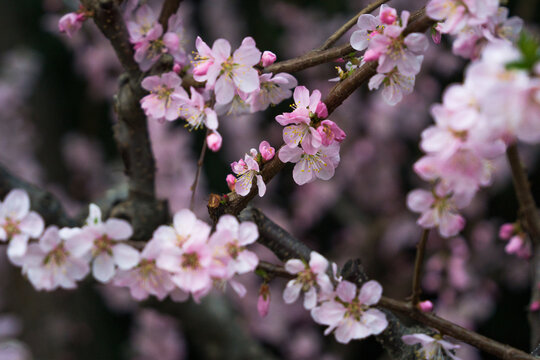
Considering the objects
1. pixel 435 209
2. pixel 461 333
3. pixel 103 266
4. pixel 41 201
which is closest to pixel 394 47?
pixel 435 209

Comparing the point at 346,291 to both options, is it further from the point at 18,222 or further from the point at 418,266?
the point at 18,222

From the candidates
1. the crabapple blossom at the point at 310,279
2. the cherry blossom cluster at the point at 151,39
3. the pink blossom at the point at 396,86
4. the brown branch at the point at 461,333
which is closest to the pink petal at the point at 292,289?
the crabapple blossom at the point at 310,279

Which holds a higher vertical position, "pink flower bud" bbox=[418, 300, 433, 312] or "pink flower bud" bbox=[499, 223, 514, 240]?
"pink flower bud" bbox=[418, 300, 433, 312]

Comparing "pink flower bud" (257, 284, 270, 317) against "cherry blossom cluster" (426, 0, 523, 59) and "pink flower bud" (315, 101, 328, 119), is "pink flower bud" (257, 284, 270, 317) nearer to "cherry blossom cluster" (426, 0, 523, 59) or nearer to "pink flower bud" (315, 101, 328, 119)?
"pink flower bud" (315, 101, 328, 119)

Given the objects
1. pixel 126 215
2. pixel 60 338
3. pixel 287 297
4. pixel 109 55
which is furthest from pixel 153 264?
pixel 109 55

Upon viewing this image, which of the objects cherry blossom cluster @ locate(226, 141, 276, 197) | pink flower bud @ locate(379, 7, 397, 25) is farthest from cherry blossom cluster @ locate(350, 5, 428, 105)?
cherry blossom cluster @ locate(226, 141, 276, 197)

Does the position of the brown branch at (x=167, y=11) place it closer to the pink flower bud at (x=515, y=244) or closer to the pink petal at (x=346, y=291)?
the pink petal at (x=346, y=291)

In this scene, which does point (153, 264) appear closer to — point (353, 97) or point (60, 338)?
point (60, 338)
